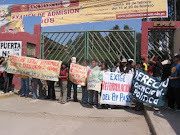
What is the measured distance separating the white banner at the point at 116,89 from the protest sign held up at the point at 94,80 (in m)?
0.17

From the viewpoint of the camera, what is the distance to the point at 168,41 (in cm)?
1041

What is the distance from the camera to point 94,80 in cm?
751

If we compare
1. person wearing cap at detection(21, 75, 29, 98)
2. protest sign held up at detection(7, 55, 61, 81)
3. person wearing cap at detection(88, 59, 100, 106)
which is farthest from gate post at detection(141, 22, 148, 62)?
person wearing cap at detection(21, 75, 29, 98)

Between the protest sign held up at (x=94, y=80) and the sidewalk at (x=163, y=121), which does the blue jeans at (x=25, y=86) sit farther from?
the sidewalk at (x=163, y=121)

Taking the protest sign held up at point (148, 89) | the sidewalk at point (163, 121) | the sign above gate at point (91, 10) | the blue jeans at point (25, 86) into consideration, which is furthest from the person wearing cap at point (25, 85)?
the sidewalk at point (163, 121)

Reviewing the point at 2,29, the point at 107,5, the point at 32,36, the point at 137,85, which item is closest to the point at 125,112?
the point at 137,85

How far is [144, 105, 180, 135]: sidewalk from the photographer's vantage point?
15.4 feet

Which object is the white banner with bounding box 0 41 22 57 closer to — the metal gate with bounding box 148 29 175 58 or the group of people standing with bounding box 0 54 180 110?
the group of people standing with bounding box 0 54 180 110

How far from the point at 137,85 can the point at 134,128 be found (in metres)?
1.86

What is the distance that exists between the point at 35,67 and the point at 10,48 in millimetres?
3438

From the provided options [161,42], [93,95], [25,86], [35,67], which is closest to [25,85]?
[25,86]

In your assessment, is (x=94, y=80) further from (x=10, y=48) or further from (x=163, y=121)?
(x=10, y=48)

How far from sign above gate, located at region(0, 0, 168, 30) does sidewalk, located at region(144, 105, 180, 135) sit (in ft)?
16.4

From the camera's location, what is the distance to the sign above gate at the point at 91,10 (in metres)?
10.1
